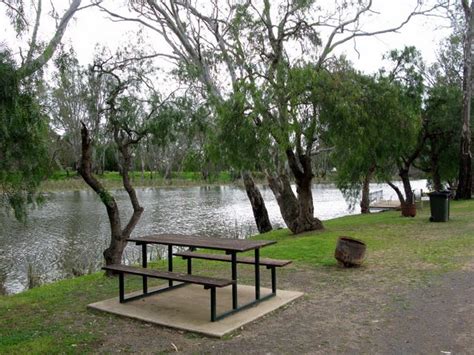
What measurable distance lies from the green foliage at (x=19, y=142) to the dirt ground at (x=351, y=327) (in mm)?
2036

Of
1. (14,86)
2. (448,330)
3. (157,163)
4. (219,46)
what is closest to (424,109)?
(219,46)

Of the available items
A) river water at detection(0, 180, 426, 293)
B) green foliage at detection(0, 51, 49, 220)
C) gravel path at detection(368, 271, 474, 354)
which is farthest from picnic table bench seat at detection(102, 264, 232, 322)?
river water at detection(0, 180, 426, 293)

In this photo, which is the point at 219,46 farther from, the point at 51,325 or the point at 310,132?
the point at 51,325

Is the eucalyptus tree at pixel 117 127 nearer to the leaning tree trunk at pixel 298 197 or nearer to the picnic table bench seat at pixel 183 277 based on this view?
the picnic table bench seat at pixel 183 277

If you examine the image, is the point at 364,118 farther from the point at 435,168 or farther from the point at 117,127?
the point at 435,168

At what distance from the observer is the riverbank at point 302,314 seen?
459cm

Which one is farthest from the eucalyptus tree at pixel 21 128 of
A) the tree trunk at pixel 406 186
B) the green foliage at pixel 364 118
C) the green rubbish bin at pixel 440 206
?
the tree trunk at pixel 406 186

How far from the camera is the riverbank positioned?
4586mm

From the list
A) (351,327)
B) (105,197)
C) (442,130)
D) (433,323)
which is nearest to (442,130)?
(442,130)

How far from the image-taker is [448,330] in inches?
190

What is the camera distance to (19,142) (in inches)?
207

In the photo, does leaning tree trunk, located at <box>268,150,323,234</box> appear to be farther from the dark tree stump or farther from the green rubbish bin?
the dark tree stump

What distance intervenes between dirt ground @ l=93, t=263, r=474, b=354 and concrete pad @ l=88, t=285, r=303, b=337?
113 mm

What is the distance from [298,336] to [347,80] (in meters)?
9.55
